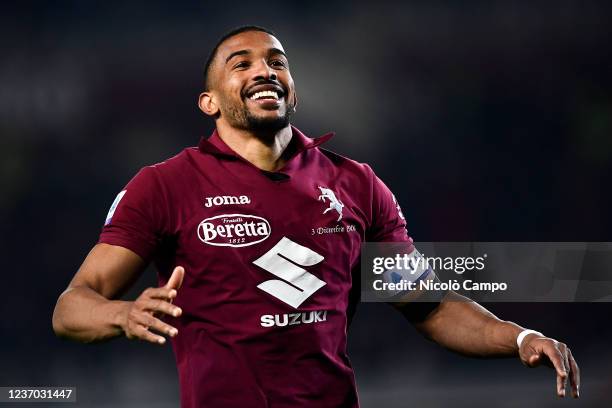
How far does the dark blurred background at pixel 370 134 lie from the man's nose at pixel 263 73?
2.38 m

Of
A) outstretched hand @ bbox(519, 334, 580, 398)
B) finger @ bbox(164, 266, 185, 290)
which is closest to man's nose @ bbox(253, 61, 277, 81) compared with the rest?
finger @ bbox(164, 266, 185, 290)

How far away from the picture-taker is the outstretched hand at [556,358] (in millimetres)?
2010

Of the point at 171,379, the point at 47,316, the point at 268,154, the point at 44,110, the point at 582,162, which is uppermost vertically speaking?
the point at 44,110

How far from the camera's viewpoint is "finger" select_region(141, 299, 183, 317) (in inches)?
68.1

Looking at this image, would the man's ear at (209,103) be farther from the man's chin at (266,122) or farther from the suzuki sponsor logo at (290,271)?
the suzuki sponsor logo at (290,271)

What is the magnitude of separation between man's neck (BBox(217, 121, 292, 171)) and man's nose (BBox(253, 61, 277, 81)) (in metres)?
0.15

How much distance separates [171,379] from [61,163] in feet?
4.29

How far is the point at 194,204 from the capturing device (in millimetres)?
2250

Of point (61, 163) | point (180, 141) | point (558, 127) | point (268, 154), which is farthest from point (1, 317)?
point (558, 127)

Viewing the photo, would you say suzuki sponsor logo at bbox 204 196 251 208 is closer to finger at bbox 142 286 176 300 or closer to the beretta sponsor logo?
the beretta sponsor logo

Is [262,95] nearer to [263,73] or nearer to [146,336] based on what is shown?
[263,73]

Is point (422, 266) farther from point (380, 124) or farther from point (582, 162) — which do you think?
point (582, 162)

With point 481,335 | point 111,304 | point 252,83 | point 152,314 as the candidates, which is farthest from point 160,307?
point 481,335

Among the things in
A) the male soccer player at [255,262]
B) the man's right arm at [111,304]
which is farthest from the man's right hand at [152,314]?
the male soccer player at [255,262]
